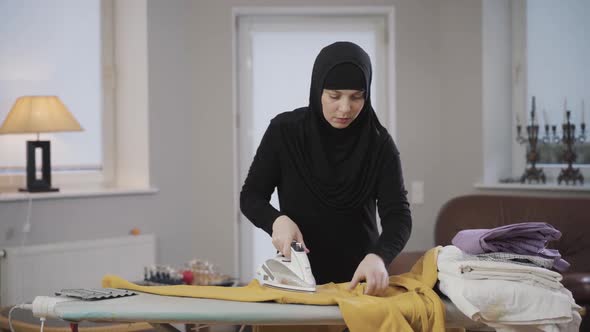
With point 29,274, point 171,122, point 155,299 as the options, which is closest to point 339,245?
point 155,299

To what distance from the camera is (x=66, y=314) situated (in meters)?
1.61

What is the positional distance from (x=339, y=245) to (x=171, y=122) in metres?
2.36

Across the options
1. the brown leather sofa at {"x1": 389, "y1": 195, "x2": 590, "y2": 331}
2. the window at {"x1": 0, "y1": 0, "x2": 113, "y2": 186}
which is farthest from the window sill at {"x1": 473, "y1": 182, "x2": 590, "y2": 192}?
the window at {"x1": 0, "y1": 0, "x2": 113, "y2": 186}

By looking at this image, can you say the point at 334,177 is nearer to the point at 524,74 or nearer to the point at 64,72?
the point at 64,72

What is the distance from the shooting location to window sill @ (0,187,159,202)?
3510 mm

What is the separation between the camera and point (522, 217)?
3857mm

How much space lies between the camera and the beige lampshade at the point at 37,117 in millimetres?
3518

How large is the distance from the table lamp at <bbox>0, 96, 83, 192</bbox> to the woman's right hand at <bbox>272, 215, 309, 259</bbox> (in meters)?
2.09

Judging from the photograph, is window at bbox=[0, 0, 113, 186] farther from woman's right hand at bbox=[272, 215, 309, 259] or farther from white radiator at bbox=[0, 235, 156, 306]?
woman's right hand at bbox=[272, 215, 309, 259]

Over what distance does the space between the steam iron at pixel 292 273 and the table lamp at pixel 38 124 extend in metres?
2.15

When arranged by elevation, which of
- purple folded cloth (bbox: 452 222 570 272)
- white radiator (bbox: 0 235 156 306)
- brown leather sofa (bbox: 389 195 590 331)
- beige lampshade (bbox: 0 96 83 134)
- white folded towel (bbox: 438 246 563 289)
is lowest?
white radiator (bbox: 0 235 156 306)

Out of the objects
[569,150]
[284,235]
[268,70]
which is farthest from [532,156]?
[284,235]

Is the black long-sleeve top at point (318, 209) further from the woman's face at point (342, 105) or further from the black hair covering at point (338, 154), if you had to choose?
the woman's face at point (342, 105)

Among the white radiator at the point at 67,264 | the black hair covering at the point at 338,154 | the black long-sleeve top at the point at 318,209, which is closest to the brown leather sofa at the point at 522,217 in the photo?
the white radiator at the point at 67,264
